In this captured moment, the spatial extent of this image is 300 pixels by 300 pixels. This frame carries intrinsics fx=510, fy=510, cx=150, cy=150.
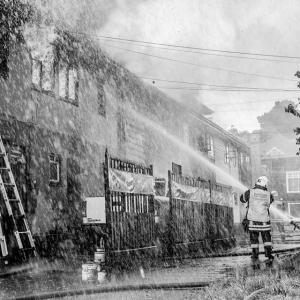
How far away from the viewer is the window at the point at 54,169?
13.9 m

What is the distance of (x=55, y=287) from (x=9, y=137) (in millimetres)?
5963

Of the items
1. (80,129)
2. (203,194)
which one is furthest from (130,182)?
(80,129)

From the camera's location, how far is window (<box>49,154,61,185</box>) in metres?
13.9

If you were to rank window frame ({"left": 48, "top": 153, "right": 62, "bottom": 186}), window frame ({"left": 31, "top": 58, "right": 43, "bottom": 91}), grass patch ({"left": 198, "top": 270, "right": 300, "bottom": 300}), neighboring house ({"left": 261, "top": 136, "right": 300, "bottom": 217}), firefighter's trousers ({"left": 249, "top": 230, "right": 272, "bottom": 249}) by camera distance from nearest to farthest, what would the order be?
1. grass patch ({"left": 198, "top": 270, "right": 300, "bottom": 300})
2. firefighter's trousers ({"left": 249, "top": 230, "right": 272, "bottom": 249})
3. window frame ({"left": 31, "top": 58, "right": 43, "bottom": 91})
4. window frame ({"left": 48, "top": 153, "right": 62, "bottom": 186})
5. neighboring house ({"left": 261, "top": 136, "right": 300, "bottom": 217})

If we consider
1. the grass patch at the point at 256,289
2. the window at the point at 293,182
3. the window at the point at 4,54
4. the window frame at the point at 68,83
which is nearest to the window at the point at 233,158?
the window at the point at 293,182

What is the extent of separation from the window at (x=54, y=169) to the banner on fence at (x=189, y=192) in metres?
3.62

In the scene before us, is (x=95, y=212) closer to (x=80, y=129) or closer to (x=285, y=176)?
(x=80, y=129)

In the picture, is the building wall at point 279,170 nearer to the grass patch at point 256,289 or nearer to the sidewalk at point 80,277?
the sidewalk at point 80,277

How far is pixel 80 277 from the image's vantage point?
7.76 meters

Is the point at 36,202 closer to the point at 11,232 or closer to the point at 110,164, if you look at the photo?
the point at 11,232

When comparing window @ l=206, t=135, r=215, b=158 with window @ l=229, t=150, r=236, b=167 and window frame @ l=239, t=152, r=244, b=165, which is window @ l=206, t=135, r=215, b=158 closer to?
window @ l=229, t=150, r=236, b=167

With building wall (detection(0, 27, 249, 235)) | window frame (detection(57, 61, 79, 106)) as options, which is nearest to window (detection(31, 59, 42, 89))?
building wall (detection(0, 27, 249, 235))

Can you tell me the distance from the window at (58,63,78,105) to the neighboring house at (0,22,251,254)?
0.10ft

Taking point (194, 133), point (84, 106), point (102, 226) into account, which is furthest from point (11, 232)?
point (194, 133)
